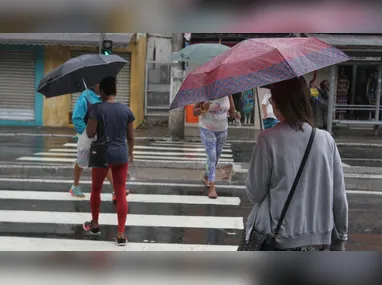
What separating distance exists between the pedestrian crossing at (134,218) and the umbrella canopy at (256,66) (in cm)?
296

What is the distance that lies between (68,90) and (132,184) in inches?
111

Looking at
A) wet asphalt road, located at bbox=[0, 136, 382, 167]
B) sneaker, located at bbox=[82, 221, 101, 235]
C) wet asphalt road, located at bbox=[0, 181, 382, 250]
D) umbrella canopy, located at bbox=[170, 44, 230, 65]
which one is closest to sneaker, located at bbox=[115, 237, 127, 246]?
wet asphalt road, located at bbox=[0, 181, 382, 250]

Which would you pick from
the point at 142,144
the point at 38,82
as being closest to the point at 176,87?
the point at 142,144

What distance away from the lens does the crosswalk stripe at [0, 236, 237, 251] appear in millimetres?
5426

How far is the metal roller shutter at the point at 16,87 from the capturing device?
1973 centimetres

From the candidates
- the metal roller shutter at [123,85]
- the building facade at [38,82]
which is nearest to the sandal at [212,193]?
the building facade at [38,82]

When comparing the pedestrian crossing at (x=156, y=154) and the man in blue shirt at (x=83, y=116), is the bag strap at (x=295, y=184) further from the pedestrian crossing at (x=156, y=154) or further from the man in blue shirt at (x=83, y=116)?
the pedestrian crossing at (x=156, y=154)

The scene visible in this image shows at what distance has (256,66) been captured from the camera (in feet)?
8.82

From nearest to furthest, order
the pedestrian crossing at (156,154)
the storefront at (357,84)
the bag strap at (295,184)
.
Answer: the bag strap at (295,184) < the pedestrian crossing at (156,154) < the storefront at (357,84)

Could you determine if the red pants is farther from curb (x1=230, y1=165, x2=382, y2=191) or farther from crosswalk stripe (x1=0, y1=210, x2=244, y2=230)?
curb (x1=230, y1=165, x2=382, y2=191)

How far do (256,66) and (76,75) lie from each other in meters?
4.11

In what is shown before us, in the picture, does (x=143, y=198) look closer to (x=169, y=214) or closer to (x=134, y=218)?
(x=169, y=214)

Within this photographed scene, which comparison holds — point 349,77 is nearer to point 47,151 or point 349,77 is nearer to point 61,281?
point 47,151
